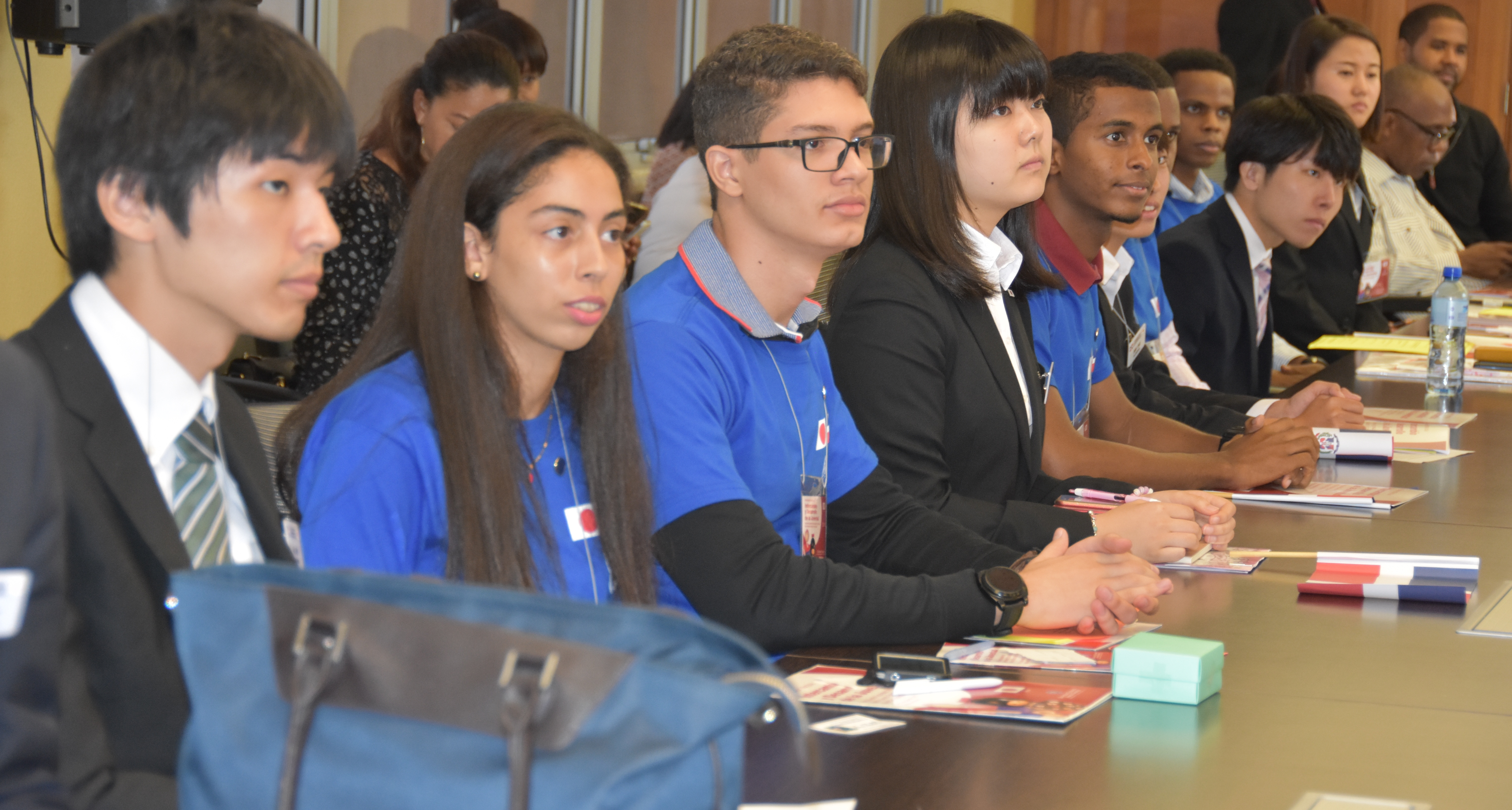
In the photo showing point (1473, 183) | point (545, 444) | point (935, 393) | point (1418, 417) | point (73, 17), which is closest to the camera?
point (545, 444)

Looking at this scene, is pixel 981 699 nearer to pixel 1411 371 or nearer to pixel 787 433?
pixel 787 433

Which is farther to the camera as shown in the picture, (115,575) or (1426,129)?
(1426,129)

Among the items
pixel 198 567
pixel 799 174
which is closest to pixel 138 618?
pixel 198 567

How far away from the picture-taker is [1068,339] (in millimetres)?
2938

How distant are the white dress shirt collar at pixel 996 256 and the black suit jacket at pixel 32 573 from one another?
5.62ft

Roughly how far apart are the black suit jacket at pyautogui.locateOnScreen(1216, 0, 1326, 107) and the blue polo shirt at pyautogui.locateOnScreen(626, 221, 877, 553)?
5922 mm

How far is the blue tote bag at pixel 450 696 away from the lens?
817 mm

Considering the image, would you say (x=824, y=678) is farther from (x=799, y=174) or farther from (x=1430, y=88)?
(x=1430, y=88)

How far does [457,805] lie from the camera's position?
0.84 meters

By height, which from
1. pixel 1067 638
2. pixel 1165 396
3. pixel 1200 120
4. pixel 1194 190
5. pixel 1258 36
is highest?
pixel 1258 36

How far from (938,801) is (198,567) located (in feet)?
1.99

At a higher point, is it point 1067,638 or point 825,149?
point 825,149

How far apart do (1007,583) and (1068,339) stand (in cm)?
131

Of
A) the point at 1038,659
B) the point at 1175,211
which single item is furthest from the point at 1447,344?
the point at 1038,659
